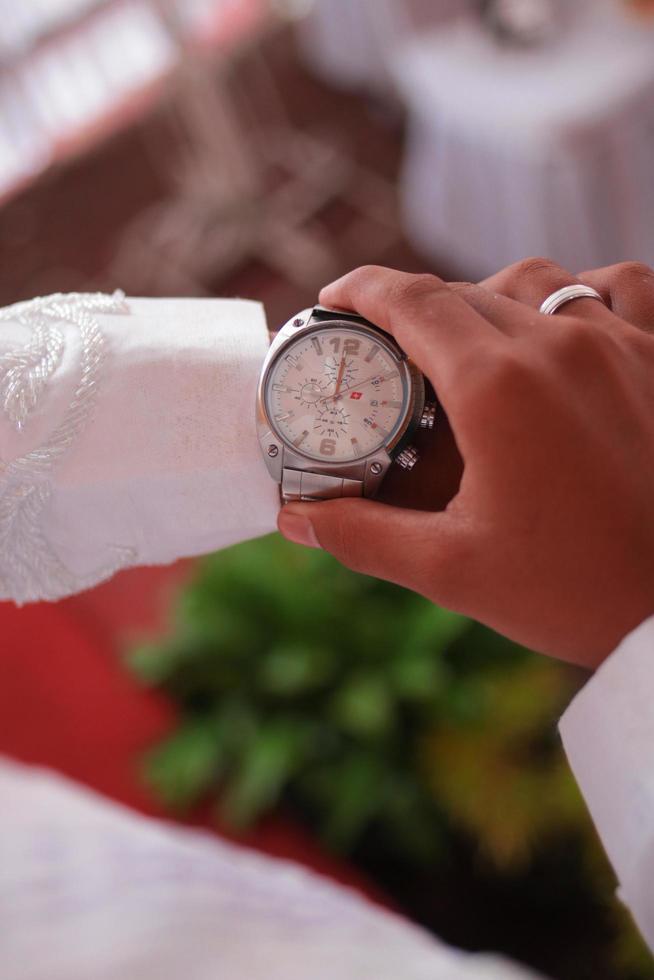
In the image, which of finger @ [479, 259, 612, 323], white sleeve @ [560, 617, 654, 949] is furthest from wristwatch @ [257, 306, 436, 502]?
white sleeve @ [560, 617, 654, 949]

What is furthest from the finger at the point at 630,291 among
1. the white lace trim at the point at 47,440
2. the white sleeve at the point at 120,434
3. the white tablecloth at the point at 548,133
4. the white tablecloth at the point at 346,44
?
the white tablecloth at the point at 346,44

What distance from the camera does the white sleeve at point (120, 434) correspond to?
781 millimetres

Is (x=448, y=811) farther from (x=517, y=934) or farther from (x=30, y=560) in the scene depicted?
(x=30, y=560)

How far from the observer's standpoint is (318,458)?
79 cm

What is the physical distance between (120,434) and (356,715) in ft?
3.56

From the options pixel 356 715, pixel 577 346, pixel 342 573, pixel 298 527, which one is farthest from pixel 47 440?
pixel 342 573

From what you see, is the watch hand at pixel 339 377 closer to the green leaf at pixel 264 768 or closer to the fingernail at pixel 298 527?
the fingernail at pixel 298 527

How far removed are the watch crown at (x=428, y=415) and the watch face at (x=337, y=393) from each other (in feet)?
0.07

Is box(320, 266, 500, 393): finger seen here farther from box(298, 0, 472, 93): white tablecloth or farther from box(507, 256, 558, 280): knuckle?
box(298, 0, 472, 93): white tablecloth

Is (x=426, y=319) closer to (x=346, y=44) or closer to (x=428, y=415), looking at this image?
(x=428, y=415)

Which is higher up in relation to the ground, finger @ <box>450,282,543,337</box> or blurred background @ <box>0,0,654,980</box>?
finger @ <box>450,282,543,337</box>

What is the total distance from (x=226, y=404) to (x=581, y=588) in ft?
1.15

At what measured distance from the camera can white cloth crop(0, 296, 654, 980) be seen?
0.72 meters

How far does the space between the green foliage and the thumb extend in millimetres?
1004
